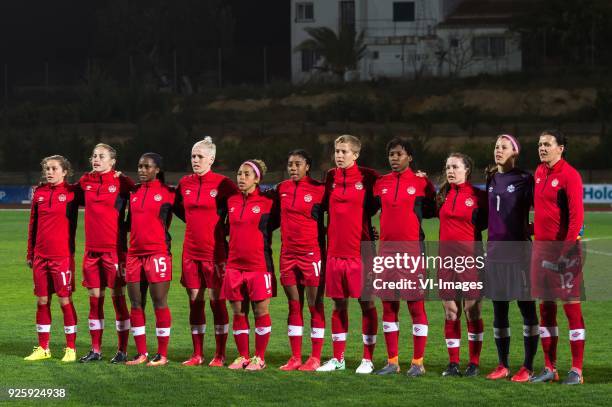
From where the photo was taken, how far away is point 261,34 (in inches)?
3408

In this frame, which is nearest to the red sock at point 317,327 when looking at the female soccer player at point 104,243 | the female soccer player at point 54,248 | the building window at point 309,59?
the female soccer player at point 104,243

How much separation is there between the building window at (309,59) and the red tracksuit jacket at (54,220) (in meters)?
68.1

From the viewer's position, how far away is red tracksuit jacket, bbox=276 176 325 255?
11.3 m

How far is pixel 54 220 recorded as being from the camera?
12023 mm

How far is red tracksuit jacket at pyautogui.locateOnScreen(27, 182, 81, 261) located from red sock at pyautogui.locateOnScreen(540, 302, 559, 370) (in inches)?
182

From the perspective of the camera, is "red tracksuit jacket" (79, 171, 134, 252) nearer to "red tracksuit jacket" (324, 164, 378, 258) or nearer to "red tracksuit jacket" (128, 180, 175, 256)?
"red tracksuit jacket" (128, 180, 175, 256)

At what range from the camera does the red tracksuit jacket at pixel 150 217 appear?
11.5m

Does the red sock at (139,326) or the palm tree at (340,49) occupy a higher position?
the palm tree at (340,49)

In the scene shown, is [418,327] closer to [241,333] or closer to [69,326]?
[241,333]

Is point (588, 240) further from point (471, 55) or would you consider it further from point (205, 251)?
point (471, 55)

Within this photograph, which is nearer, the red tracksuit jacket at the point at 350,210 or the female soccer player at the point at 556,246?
the female soccer player at the point at 556,246

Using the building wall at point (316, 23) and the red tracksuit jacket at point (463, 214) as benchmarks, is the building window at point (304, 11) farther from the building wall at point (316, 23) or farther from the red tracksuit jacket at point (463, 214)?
the red tracksuit jacket at point (463, 214)

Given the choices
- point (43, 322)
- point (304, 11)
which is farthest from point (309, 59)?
point (43, 322)

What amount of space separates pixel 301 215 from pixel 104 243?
6.41 feet
